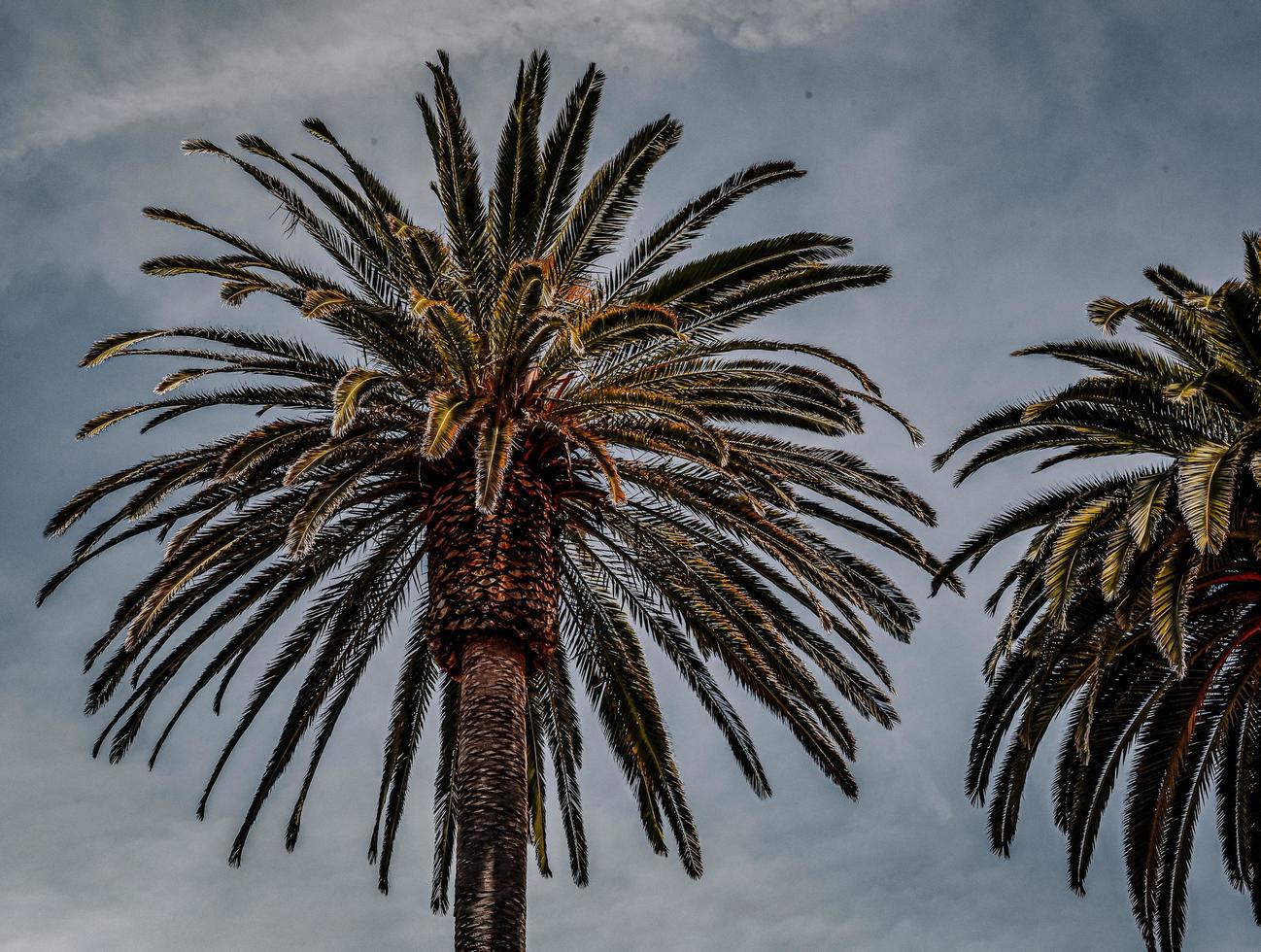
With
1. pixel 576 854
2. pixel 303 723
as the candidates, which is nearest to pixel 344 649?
pixel 303 723

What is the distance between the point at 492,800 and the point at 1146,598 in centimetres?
682

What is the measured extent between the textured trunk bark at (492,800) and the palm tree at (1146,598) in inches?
202

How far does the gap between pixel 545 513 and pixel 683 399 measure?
5.67 feet

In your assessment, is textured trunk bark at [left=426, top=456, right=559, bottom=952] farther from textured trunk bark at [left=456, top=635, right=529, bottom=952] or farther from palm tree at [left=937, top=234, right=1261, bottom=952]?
palm tree at [left=937, top=234, right=1261, bottom=952]

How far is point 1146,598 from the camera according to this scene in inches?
505

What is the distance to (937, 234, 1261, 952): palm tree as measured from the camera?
476 inches

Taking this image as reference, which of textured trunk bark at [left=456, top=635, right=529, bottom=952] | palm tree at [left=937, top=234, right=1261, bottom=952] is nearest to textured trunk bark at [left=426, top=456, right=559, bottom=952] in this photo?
textured trunk bark at [left=456, top=635, right=529, bottom=952]

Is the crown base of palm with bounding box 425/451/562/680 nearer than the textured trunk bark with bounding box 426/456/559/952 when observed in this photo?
No

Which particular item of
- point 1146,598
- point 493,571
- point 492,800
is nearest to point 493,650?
point 493,571

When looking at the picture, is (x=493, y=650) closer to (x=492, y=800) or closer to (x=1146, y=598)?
(x=492, y=800)

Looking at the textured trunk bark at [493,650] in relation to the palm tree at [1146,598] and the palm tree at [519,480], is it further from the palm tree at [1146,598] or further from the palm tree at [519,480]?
the palm tree at [1146,598]

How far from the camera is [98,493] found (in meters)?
12.8

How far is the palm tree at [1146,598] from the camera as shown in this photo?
12.1 m

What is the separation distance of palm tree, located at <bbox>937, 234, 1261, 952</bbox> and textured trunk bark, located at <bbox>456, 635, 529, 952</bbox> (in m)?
5.13
